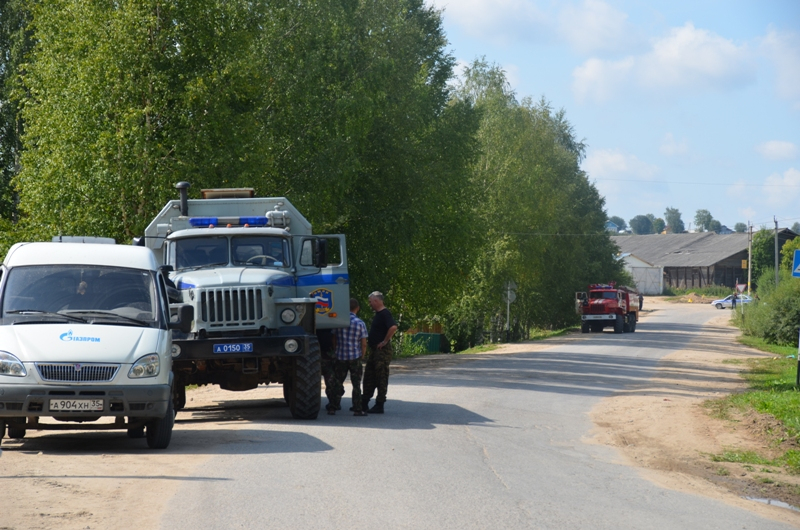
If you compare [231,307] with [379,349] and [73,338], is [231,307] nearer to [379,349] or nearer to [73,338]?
[379,349]

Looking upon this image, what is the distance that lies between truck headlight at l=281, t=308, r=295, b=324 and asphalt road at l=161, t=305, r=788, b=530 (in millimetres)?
1434

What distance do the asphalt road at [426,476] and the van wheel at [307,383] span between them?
0.24m

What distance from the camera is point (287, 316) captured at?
45.3 ft

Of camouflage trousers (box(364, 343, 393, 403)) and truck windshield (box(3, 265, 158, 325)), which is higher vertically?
truck windshield (box(3, 265, 158, 325))

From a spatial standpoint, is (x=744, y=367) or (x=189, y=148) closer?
(x=189, y=148)

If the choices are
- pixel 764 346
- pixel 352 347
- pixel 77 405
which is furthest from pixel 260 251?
pixel 764 346

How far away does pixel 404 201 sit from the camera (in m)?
32.2

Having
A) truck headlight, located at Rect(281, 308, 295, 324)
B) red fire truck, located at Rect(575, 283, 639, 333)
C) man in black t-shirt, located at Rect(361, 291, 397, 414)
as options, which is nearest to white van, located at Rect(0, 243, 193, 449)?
truck headlight, located at Rect(281, 308, 295, 324)

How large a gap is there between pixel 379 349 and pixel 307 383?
152cm

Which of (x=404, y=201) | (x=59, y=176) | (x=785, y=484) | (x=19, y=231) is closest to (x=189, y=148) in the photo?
(x=59, y=176)

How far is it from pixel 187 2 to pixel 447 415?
14118 millimetres

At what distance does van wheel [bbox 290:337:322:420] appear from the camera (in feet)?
44.4

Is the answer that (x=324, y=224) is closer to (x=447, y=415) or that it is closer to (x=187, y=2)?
(x=187, y=2)

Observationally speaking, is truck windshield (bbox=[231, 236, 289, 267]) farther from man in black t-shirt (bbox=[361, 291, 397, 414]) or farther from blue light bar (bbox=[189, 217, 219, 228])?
man in black t-shirt (bbox=[361, 291, 397, 414])
